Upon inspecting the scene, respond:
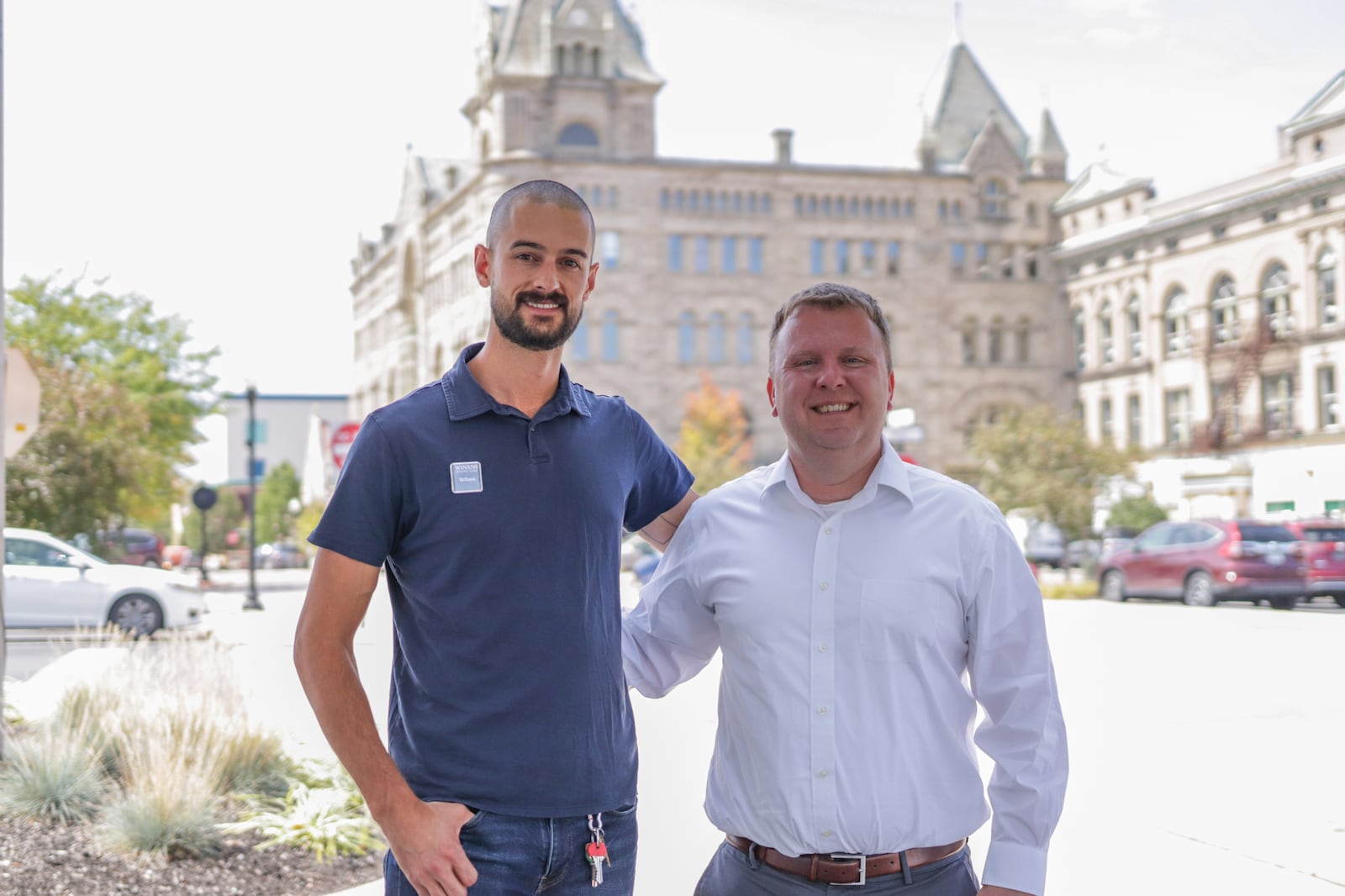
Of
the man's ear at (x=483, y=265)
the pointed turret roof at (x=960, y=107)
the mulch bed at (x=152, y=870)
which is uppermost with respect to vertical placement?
the pointed turret roof at (x=960, y=107)

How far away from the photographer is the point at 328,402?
447 feet

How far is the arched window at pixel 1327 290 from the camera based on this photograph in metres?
54.6

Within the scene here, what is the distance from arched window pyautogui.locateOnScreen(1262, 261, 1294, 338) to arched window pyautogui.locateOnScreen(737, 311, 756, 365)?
83.1 feet

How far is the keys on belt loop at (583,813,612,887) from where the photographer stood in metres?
2.95

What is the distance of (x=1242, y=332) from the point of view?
194 feet

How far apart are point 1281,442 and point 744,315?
92.4 feet

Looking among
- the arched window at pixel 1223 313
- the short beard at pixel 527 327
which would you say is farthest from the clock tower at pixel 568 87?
the short beard at pixel 527 327

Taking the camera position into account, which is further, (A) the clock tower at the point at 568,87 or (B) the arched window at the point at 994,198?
(B) the arched window at the point at 994,198

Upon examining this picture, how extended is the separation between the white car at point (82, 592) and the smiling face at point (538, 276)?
18.4 metres

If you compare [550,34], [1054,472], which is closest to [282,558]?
[550,34]

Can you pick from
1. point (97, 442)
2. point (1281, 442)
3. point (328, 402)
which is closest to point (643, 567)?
point (97, 442)

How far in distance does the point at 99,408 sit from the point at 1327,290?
1772 inches

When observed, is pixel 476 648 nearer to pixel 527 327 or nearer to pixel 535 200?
pixel 527 327

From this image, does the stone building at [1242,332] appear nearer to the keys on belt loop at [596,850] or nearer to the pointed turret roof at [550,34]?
the pointed turret roof at [550,34]
